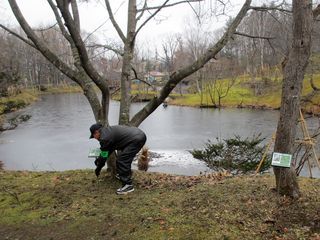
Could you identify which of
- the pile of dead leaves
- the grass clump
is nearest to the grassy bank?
the pile of dead leaves

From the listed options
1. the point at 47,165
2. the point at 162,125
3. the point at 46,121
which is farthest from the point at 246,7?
the point at 46,121

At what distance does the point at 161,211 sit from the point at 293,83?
2399 millimetres

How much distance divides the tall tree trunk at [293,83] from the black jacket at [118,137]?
228 cm

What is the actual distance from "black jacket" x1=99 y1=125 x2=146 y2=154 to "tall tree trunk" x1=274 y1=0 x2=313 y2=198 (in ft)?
7.49

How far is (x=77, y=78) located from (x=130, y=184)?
7.39 ft

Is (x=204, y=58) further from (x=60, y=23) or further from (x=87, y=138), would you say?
(x=87, y=138)

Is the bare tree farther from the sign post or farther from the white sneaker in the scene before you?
the sign post

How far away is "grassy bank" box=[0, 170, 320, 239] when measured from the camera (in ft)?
14.6

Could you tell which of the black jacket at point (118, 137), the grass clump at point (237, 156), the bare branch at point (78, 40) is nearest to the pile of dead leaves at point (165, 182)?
the black jacket at point (118, 137)

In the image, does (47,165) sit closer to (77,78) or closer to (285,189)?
(77,78)

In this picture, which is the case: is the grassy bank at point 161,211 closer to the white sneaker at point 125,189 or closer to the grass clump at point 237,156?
the white sneaker at point 125,189

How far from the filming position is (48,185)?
6.98m

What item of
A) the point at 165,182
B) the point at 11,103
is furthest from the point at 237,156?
the point at 11,103

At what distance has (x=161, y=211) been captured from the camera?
5.07 metres
